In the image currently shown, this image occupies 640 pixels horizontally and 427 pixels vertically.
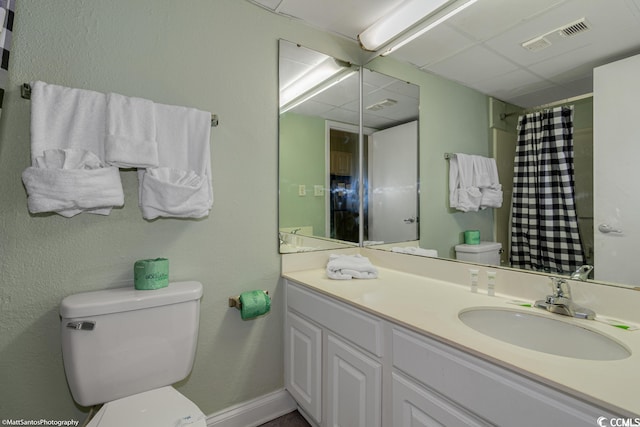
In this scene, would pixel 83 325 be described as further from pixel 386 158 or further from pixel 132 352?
pixel 386 158

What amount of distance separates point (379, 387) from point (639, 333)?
0.83 m

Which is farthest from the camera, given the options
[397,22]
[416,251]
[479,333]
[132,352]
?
[416,251]

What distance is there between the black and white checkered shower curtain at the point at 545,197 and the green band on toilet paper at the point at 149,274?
1.52 metres

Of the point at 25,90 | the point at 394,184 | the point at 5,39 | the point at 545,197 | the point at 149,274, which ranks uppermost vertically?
the point at 5,39

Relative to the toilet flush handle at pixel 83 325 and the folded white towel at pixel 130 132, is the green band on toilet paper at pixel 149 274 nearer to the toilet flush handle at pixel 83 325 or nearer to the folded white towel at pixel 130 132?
the toilet flush handle at pixel 83 325

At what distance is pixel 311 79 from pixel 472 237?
132 centimetres

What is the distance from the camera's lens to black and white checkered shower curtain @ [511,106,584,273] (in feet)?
3.66

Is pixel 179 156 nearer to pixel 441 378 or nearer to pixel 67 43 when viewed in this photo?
Answer: pixel 67 43

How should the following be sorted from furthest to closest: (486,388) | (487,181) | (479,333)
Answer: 1. (487,181)
2. (479,333)
3. (486,388)

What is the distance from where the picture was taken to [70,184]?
104 centimetres

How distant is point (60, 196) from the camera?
40.7 inches

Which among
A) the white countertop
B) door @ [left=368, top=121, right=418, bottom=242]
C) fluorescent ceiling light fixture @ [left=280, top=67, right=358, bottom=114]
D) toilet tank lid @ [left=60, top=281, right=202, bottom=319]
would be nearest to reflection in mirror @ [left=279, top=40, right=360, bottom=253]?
fluorescent ceiling light fixture @ [left=280, top=67, right=358, bottom=114]

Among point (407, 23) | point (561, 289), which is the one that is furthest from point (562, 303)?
point (407, 23)

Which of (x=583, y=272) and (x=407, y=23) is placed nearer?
(x=583, y=272)
